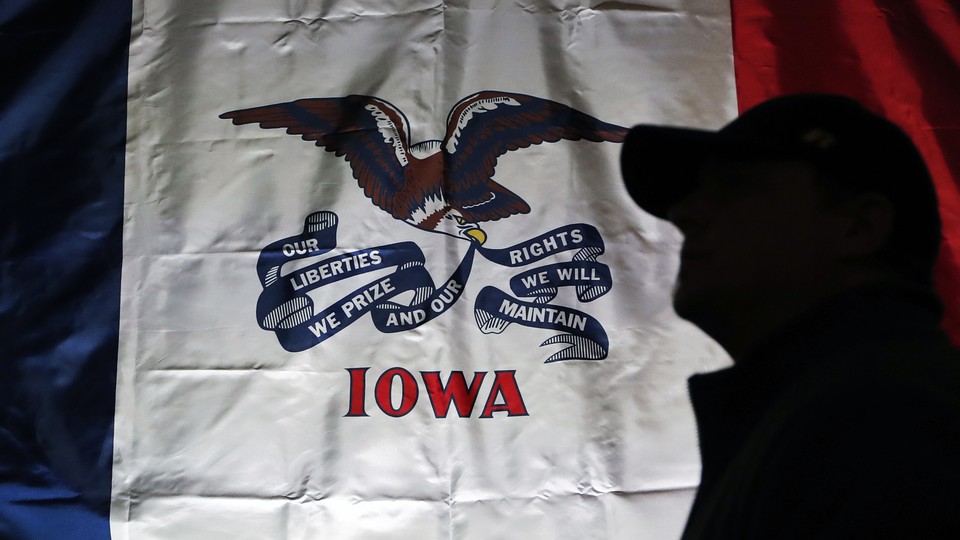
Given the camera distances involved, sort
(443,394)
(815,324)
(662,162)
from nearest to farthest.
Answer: (815,324), (662,162), (443,394)


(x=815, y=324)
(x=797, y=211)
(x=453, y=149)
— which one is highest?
(x=453, y=149)

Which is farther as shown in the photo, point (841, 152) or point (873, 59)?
point (873, 59)

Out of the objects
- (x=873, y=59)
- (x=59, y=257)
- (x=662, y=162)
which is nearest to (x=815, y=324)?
(x=662, y=162)

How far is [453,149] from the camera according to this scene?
131 centimetres

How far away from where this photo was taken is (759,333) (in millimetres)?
805

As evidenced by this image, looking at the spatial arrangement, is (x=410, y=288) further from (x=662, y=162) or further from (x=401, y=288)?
(x=662, y=162)

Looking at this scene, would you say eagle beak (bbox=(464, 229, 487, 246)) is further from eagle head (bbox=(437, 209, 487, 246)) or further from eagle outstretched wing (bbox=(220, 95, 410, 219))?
eagle outstretched wing (bbox=(220, 95, 410, 219))

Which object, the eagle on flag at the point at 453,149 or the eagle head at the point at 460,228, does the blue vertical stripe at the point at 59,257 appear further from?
the eagle head at the point at 460,228

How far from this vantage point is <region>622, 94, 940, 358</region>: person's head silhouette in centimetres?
78

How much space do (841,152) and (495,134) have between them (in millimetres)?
608

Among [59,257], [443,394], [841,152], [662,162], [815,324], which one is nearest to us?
[815,324]

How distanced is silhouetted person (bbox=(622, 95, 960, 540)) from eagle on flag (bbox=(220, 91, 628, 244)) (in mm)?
275

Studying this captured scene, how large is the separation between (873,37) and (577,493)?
0.90m

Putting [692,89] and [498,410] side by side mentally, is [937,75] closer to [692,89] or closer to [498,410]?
[692,89]
